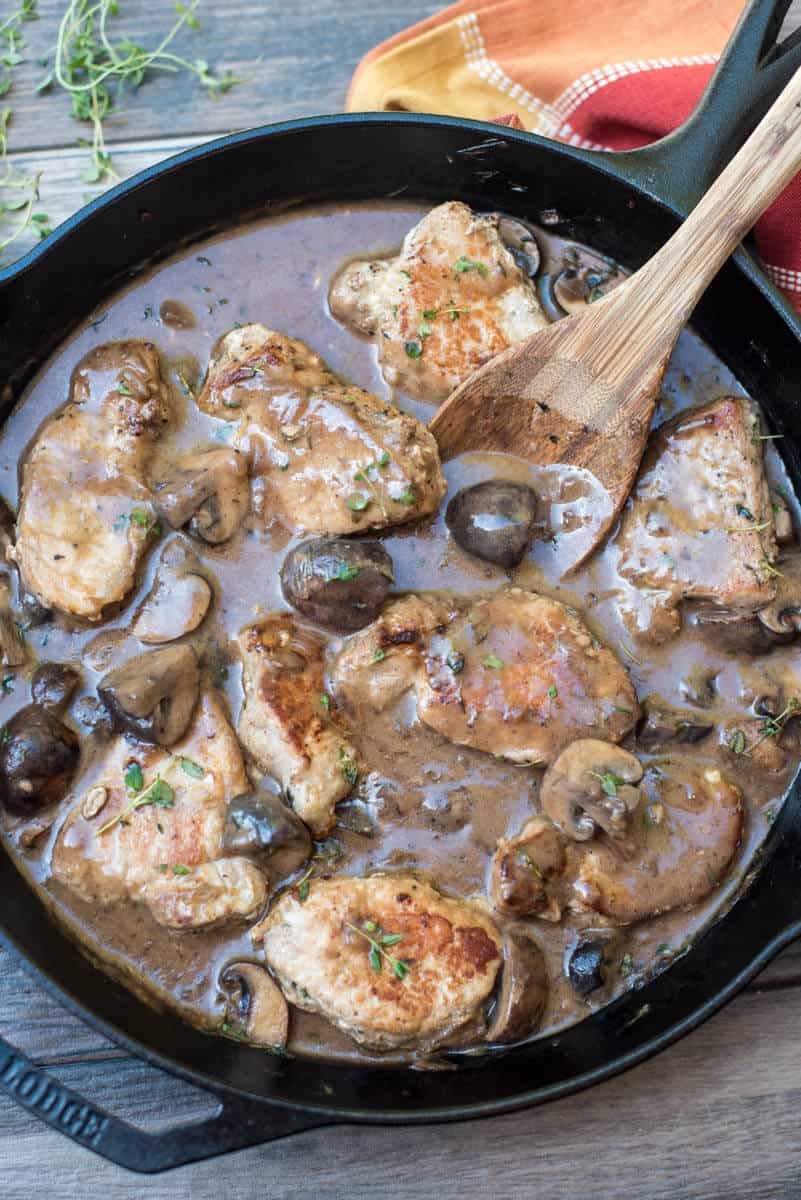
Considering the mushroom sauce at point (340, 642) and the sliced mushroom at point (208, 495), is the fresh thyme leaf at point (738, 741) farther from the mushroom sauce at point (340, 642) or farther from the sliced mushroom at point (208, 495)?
the sliced mushroom at point (208, 495)

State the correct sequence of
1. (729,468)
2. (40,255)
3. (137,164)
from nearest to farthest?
1. (40,255)
2. (729,468)
3. (137,164)

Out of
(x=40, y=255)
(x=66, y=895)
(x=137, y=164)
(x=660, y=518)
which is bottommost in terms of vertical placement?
(x=66, y=895)

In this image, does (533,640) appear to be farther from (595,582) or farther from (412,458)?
(412,458)

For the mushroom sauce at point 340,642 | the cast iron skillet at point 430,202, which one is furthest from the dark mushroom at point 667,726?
the cast iron skillet at point 430,202

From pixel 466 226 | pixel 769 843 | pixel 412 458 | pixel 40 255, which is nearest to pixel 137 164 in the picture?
pixel 40 255

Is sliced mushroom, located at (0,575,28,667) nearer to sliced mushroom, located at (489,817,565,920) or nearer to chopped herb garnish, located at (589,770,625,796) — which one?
sliced mushroom, located at (489,817,565,920)

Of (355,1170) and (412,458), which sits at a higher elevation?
(412,458)
